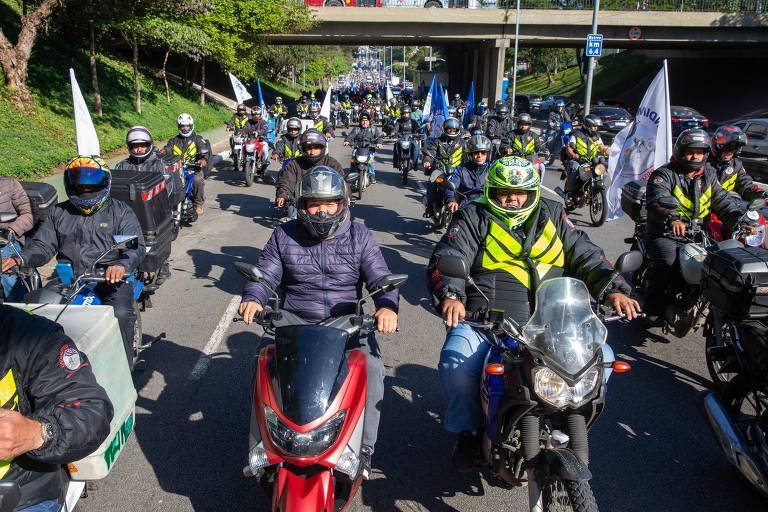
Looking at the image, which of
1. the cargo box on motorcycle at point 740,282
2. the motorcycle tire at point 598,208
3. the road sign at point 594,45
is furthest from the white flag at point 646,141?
the road sign at point 594,45

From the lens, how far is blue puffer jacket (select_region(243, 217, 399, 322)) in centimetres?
391

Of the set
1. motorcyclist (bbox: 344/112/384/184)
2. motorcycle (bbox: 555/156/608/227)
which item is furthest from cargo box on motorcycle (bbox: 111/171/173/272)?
motorcyclist (bbox: 344/112/384/184)

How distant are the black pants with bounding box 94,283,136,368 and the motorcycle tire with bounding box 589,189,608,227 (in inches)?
333

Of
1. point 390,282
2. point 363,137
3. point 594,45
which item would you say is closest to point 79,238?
point 390,282

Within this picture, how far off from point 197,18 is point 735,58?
1711 inches

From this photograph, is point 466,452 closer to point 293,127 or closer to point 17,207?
point 17,207

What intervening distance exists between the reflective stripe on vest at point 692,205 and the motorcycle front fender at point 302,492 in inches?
189

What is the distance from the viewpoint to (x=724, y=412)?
3738 mm

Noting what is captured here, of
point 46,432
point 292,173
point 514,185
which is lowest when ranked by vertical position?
point 46,432

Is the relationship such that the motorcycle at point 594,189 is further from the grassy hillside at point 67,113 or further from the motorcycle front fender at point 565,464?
the grassy hillside at point 67,113

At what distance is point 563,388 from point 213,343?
4.05 m

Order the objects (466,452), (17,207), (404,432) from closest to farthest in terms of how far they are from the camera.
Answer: (466,452), (404,432), (17,207)

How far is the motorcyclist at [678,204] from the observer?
5820 mm

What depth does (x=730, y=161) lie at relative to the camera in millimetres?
6828
